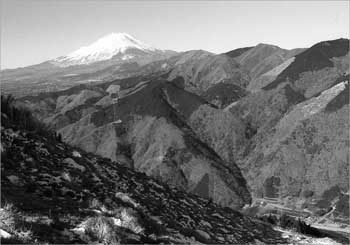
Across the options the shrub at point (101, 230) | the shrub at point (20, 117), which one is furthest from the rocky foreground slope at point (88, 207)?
the shrub at point (20, 117)

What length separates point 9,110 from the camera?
28172mm

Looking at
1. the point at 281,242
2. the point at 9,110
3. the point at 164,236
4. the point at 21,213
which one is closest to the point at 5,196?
the point at 21,213

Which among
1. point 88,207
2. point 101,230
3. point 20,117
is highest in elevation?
point 20,117

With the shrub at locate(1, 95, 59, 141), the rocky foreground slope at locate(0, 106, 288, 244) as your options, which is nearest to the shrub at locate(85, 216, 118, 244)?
the rocky foreground slope at locate(0, 106, 288, 244)

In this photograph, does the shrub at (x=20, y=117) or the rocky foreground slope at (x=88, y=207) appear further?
the shrub at (x=20, y=117)

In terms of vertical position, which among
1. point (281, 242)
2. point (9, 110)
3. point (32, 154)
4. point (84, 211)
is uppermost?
point (9, 110)

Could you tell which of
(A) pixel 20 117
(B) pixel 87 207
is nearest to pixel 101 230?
(B) pixel 87 207

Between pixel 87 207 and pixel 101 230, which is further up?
pixel 101 230

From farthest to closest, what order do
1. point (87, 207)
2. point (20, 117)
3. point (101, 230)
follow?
point (20, 117) < point (87, 207) < point (101, 230)

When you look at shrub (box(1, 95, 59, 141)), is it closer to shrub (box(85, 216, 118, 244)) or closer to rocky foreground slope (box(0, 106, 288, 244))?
rocky foreground slope (box(0, 106, 288, 244))

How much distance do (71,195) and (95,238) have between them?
5.59 meters

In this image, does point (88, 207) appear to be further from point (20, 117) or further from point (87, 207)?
point (20, 117)

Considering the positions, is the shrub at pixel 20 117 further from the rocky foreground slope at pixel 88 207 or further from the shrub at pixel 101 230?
the shrub at pixel 101 230

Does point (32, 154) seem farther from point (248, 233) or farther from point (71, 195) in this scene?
point (248, 233)
